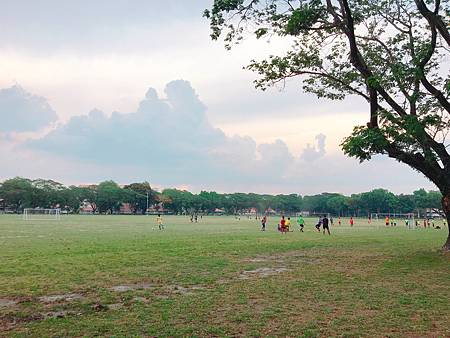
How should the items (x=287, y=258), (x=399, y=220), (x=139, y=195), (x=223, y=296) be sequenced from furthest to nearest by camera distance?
(x=139, y=195), (x=399, y=220), (x=287, y=258), (x=223, y=296)

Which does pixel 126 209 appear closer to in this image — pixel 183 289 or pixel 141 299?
pixel 183 289

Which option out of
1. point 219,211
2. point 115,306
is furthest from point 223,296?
point 219,211

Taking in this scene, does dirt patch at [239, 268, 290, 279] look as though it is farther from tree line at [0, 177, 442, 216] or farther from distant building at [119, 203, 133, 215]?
distant building at [119, 203, 133, 215]

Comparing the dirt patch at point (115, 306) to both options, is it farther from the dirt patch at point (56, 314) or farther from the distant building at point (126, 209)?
the distant building at point (126, 209)

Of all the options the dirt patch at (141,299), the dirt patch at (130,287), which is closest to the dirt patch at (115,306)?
the dirt patch at (141,299)

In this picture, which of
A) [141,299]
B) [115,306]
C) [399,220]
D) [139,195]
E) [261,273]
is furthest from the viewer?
[139,195]

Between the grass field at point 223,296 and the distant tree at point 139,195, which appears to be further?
the distant tree at point 139,195

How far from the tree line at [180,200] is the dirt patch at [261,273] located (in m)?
118

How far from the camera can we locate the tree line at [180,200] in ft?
403

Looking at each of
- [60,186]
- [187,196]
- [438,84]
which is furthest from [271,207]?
[438,84]

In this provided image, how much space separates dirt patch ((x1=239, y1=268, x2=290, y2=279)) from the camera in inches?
512

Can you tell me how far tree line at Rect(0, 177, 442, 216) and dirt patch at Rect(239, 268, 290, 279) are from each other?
386 ft

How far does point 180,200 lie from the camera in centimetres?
15125

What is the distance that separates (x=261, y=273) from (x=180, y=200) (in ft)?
455
